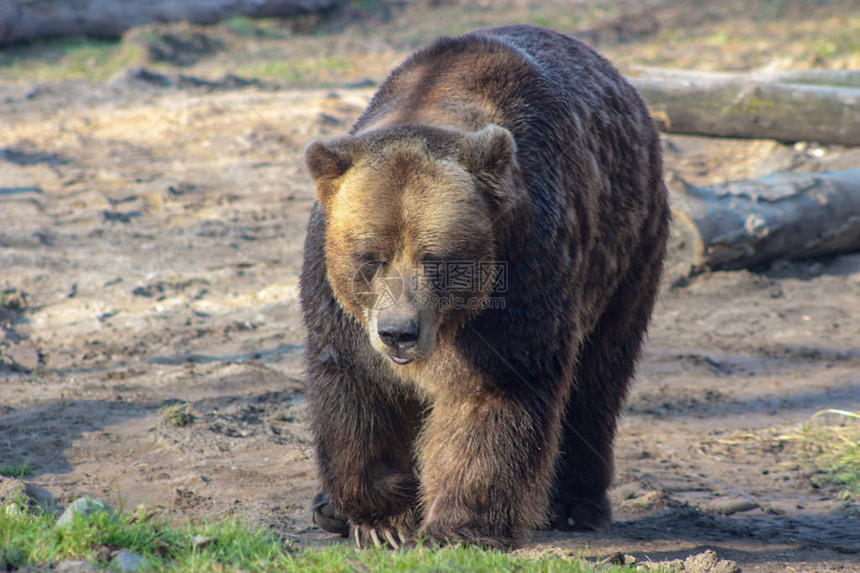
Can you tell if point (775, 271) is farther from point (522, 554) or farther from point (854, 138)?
point (522, 554)

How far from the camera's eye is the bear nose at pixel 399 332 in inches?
131

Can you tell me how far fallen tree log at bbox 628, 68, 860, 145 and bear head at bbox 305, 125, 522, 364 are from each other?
6617 millimetres

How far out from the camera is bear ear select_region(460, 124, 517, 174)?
3.36 m

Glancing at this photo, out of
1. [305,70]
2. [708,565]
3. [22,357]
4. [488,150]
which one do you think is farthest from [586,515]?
[305,70]

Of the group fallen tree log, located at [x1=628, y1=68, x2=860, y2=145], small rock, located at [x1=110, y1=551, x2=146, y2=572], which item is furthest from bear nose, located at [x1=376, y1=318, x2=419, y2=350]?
→ fallen tree log, located at [x1=628, y1=68, x2=860, y2=145]

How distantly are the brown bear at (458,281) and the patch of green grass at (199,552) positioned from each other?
0.40 m

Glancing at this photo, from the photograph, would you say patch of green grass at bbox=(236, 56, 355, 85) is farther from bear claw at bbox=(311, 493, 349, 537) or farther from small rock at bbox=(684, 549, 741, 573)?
small rock at bbox=(684, 549, 741, 573)

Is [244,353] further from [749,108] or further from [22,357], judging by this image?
[749,108]

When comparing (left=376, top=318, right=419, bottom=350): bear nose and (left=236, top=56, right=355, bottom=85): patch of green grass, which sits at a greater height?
(left=376, top=318, right=419, bottom=350): bear nose

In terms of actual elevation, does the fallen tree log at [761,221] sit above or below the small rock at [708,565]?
above

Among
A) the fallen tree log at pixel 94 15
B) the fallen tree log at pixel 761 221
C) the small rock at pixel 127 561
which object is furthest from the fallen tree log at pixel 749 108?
the fallen tree log at pixel 94 15

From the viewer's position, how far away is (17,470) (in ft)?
15.1

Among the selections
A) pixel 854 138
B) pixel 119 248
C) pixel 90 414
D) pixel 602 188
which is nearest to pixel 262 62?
pixel 119 248

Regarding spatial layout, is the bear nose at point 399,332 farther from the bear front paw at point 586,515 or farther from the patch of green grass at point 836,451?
the patch of green grass at point 836,451
